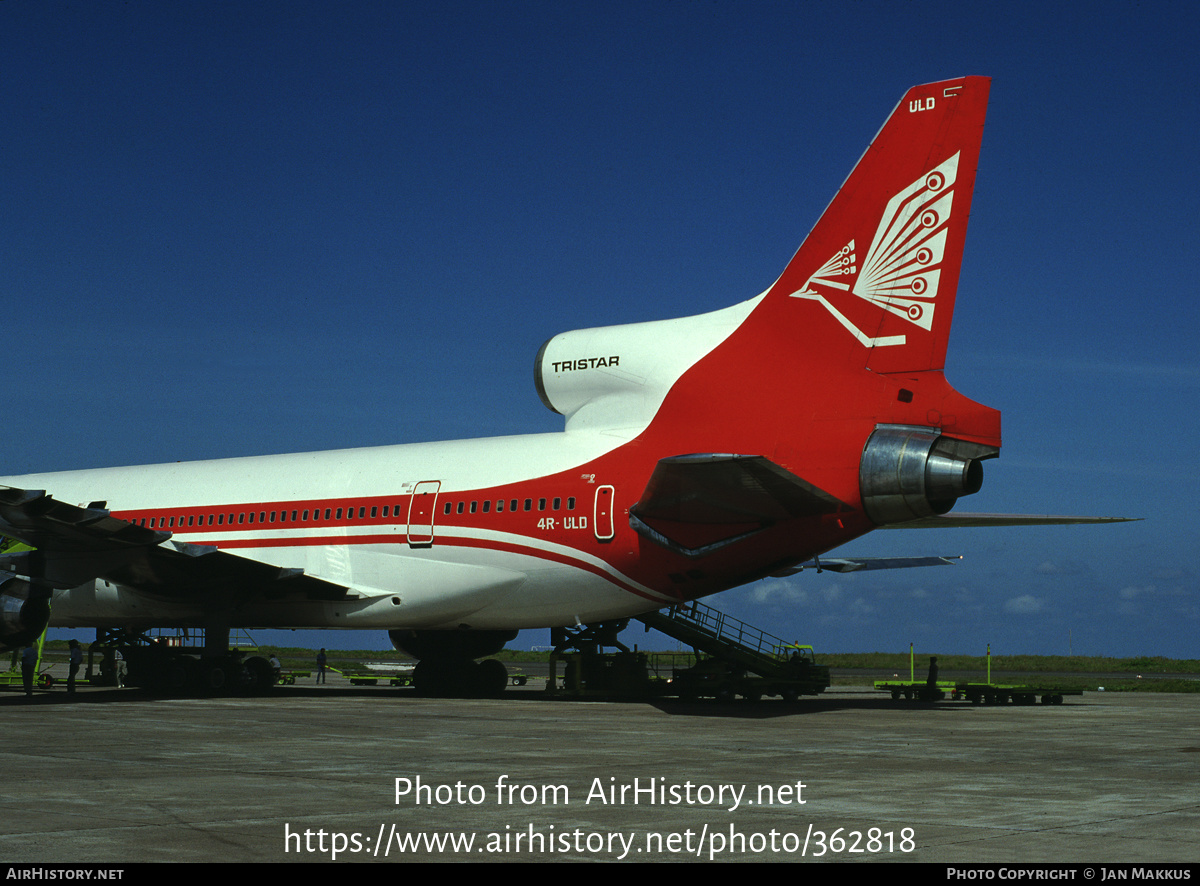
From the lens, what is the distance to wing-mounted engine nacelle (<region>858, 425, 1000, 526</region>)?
19422 millimetres

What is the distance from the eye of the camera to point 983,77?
2067 centimetres

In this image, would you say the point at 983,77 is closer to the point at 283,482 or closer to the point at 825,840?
the point at 825,840

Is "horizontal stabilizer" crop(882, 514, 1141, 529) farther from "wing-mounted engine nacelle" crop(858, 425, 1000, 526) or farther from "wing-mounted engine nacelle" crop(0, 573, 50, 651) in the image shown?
"wing-mounted engine nacelle" crop(0, 573, 50, 651)

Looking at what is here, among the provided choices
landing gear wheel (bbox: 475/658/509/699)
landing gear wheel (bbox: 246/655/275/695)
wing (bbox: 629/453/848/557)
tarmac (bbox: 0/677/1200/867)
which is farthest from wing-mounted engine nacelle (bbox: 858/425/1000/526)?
landing gear wheel (bbox: 246/655/275/695)

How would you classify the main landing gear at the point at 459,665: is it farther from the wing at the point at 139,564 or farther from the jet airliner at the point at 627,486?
the wing at the point at 139,564

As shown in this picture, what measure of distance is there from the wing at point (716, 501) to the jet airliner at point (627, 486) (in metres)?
0.05

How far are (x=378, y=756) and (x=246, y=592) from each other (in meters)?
15.3

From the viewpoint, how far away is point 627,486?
2325 centimetres

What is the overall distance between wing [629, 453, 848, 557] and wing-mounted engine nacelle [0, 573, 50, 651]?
13.8 metres

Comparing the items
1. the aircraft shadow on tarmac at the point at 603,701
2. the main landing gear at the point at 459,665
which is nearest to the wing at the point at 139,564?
the aircraft shadow on tarmac at the point at 603,701

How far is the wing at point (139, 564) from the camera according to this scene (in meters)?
25.8

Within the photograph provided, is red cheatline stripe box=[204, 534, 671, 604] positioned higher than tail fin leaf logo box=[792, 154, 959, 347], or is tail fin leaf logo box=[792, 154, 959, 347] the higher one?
tail fin leaf logo box=[792, 154, 959, 347]
